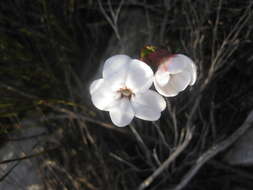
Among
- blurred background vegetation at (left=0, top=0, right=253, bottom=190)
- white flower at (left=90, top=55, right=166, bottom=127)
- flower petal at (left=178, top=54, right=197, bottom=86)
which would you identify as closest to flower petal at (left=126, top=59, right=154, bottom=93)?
white flower at (left=90, top=55, right=166, bottom=127)

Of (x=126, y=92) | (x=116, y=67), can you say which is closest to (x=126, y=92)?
(x=126, y=92)

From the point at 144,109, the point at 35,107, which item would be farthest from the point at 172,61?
the point at 35,107

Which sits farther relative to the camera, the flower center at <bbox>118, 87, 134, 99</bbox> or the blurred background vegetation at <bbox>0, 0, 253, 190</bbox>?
the blurred background vegetation at <bbox>0, 0, 253, 190</bbox>

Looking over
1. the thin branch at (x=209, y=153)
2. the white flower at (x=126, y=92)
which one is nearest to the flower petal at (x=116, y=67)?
the white flower at (x=126, y=92)

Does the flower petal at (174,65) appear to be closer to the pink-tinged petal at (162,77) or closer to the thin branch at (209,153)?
the pink-tinged petal at (162,77)

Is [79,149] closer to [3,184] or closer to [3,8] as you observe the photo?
[3,184]

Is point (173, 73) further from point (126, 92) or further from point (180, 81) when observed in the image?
point (126, 92)

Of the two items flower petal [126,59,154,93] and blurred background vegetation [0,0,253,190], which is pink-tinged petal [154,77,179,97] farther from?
blurred background vegetation [0,0,253,190]

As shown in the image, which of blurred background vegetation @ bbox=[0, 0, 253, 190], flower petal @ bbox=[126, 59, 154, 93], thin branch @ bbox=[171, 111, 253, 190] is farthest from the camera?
blurred background vegetation @ bbox=[0, 0, 253, 190]
